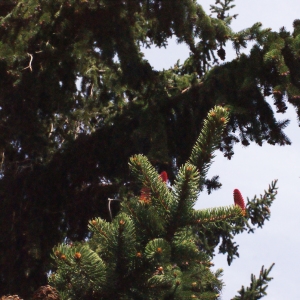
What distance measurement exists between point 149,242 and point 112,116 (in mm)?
4525

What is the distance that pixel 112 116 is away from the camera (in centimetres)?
642

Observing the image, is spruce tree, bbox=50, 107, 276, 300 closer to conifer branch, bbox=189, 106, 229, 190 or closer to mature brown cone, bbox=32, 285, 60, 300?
conifer branch, bbox=189, 106, 229, 190

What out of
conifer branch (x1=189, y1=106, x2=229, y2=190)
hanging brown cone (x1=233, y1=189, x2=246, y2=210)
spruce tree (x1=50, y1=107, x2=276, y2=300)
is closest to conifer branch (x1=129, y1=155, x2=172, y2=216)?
spruce tree (x1=50, y1=107, x2=276, y2=300)

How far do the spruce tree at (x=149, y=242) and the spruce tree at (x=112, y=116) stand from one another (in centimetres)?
276

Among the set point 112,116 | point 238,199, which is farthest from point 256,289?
Answer: point 112,116

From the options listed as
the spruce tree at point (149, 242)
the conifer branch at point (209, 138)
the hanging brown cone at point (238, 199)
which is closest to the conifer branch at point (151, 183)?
the spruce tree at point (149, 242)

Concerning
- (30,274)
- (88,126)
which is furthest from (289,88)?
(88,126)

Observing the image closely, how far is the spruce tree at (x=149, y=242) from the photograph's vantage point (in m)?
A: 1.98

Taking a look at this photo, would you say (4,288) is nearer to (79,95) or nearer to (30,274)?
(30,274)

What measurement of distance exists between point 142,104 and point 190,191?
13.5 ft

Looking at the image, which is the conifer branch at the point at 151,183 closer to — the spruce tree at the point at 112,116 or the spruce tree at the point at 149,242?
the spruce tree at the point at 149,242

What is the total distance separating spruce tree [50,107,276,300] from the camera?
1979 mm

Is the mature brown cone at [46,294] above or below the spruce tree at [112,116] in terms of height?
below

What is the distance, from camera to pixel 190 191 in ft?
6.74
